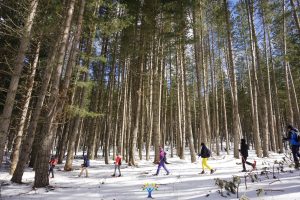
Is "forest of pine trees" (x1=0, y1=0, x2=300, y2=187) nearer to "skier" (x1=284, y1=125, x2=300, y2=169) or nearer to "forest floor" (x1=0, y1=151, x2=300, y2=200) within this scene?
"forest floor" (x1=0, y1=151, x2=300, y2=200)

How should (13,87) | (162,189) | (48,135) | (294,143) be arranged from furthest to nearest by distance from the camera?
(48,135) → (294,143) → (162,189) → (13,87)

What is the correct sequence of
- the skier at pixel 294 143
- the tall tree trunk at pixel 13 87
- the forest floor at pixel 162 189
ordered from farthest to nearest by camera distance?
the skier at pixel 294 143, the tall tree trunk at pixel 13 87, the forest floor at pixel 162 189

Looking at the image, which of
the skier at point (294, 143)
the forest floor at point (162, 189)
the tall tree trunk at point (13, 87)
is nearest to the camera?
the forest floor at point (162, 189)

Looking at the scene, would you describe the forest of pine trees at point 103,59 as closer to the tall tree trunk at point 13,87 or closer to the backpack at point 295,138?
the tall tree trunk at point 13,87

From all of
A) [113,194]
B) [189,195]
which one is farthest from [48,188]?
[189,195]

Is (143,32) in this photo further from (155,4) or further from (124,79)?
(124,79)

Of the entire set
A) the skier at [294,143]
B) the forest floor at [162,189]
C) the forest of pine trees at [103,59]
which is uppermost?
the forest of pine trees at [103,59]

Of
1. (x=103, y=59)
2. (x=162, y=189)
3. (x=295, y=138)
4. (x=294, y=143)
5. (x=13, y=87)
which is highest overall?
(x=103, y=59)

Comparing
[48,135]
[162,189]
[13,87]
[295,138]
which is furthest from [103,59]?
[295,138]

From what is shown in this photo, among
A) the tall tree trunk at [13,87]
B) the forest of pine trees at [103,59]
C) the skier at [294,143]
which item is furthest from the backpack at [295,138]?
the tall tree trunk at [13,87]

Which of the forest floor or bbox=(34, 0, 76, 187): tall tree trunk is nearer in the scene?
the forest floor

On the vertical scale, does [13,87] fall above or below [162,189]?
above

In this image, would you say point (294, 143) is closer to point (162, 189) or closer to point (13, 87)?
point (162, 189)

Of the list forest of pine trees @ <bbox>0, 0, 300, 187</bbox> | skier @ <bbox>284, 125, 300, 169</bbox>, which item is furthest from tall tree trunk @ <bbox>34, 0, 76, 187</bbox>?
skier @ <bbox>284, 125, 300, 169</bbox>
